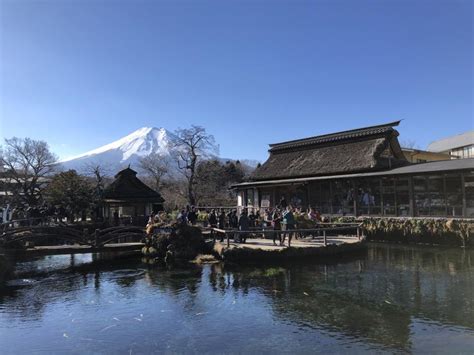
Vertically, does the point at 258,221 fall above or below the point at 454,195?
below

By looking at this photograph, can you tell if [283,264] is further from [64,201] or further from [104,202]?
[64,201]

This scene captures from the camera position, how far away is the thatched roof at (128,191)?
100 ft

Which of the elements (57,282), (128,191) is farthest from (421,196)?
(128,191)

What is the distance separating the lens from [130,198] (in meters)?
30.5

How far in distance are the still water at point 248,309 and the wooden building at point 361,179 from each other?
5985 millimetres

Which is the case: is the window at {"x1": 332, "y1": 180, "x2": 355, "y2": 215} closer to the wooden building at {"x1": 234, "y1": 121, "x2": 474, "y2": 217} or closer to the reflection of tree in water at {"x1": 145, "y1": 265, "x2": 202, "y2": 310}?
the wooden building at {"x1": 234, "y1": 121, "x2": 474, "y2": 217}

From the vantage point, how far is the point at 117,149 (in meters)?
192

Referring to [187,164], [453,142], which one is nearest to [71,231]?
[187,164]

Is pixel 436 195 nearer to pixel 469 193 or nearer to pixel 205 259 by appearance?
pixel 469 193

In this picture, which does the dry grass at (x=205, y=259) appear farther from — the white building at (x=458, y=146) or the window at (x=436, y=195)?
the white building at (x=458, y=146)

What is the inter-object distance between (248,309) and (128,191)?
21.7 metres

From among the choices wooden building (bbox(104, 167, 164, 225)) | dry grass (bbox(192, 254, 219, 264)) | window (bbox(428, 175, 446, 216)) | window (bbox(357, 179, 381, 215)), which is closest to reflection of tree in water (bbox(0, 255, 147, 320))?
dry grass (bbox(192, 254, 219, 264))

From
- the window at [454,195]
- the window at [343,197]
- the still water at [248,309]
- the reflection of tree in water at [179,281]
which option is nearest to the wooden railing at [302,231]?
A: the still water at [248,309]

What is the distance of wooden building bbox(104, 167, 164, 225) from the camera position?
30.1 metres
